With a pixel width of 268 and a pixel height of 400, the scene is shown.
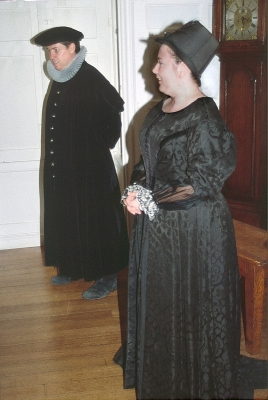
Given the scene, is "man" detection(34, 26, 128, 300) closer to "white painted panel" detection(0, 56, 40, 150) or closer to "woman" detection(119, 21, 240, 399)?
"white painted panel" detection(0, 56, 40, 150)

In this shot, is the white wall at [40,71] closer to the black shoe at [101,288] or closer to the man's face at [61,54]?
the man's face at [61,54]

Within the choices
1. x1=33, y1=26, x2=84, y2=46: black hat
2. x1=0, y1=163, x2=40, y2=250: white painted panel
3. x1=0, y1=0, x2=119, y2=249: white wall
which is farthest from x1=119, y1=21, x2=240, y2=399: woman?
x1=0, y1=163, x2=40, y2=250: white painted panel

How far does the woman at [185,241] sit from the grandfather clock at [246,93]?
1666 millimetres

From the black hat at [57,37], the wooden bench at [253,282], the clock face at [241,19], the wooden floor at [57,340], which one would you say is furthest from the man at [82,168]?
the clock face at [241,19]

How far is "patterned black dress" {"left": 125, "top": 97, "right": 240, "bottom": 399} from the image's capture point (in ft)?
5.60

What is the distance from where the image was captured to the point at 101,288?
125 inches

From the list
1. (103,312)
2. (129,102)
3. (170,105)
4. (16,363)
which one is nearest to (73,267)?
Answer: (103,312)

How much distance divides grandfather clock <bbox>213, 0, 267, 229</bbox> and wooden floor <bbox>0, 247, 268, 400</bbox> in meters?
1.10

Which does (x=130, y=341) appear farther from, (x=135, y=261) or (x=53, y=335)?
(x=53, y=335)

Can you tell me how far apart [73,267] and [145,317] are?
138 cm

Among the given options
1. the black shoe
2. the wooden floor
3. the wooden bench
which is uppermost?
the wooden bench

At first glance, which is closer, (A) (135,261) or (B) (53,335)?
(A) (135,261)

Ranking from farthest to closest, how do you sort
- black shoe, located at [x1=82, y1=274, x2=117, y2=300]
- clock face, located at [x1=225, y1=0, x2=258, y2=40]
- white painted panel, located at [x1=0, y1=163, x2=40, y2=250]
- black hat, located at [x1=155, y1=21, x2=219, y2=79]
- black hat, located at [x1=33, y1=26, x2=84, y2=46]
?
white painted panel, located at [x1=0, y1=163, x2=40, y2=250]
clock face, located at [x1=225, y1=0, x2=258, y2=40]
black shoe, located at [x1=82, y1=274, x2=117, y2=300]
black hat, located at [x1=33, y1=26, x2=84, y2=46]
black hat, located at [x1=155, y1=21, x2=219, y2=79]

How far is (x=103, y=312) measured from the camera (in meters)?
2.93
